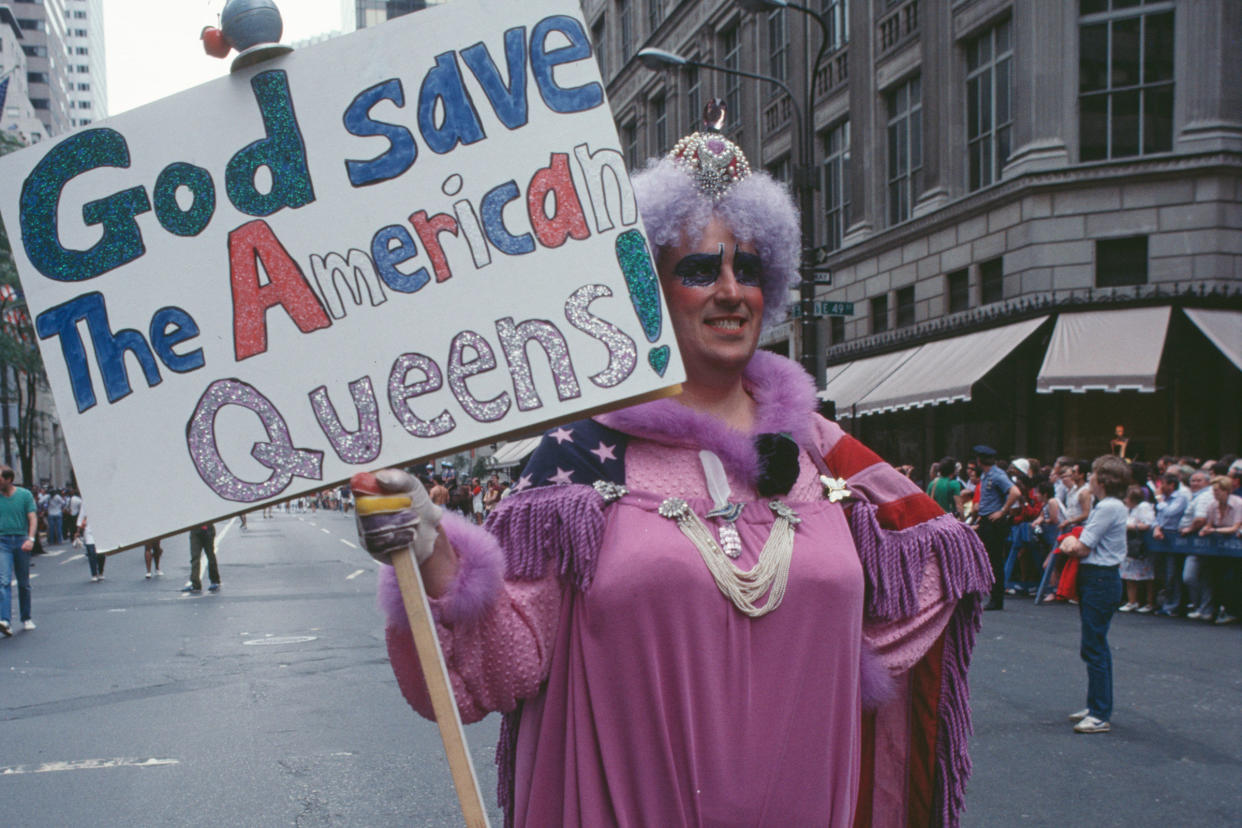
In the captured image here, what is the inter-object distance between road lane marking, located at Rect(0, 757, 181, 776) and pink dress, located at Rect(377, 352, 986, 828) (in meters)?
4.39

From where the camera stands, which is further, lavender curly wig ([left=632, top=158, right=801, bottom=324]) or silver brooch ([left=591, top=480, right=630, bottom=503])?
lavender curly wig ([left=632, top=158, right=801, bottom=324])

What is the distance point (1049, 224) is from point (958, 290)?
2.89m

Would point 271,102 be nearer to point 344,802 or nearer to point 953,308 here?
point 344,802

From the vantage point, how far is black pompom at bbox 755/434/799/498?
2.11 metres

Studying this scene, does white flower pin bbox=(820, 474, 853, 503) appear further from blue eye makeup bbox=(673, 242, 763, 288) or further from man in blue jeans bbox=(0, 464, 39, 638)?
man in blue jeans bbox=(0, 464, 39, 638)

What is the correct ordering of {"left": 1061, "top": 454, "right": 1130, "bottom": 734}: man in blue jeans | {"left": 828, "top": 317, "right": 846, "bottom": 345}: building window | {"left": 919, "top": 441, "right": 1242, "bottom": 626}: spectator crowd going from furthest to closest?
1. {"left": 828, "top": 317, "right": 846, "bottom": 345}: building window
2. {"left": 919, "top": 441, "right": 1242, "bottom": 626}: spectator crowd
3. {"left": 1061, "top": 454, "right": 1130, "bottom": 734}: man in blue jeans

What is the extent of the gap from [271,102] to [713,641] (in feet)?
3.95

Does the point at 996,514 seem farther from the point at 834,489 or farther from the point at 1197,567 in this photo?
the point at 834,489

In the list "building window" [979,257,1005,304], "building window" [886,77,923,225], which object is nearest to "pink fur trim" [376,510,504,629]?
"building window" [979,257,1005,304]

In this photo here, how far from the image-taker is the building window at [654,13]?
33125 mm

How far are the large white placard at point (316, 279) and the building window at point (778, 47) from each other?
80.4 ft

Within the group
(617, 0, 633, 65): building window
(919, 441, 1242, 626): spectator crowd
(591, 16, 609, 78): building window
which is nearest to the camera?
(919, 441, 1242, 626): spectator crowd

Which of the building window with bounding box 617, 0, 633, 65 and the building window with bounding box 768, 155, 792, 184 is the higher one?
the building window with bounding box 617, 0, 633, 65

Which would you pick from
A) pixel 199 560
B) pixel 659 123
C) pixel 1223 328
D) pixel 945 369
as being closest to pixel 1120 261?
pixel 1223 328
